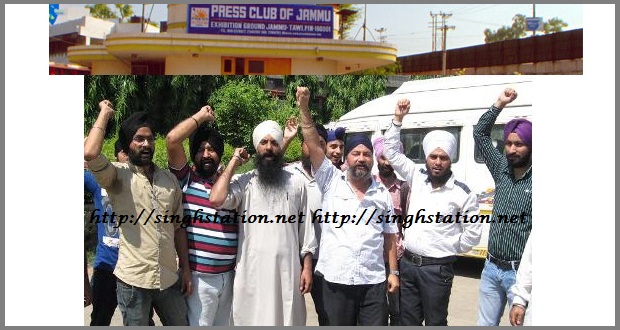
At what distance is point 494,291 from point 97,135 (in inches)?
104

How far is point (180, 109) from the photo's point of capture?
434 centimetres

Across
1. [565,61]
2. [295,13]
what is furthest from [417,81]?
[565,61]

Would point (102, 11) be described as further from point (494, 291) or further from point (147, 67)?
point (494, 291)

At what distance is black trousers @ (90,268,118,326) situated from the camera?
13.9ft

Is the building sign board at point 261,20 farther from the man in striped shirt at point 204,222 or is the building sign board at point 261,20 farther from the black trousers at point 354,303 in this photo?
the black trousers at point 354,303

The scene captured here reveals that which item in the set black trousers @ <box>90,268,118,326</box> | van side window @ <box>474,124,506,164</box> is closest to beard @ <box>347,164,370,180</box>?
van side window @ <box>474,124,506,164</box>

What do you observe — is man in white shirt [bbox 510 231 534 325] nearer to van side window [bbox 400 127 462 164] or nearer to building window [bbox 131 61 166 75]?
van side window [bbox 400 127 462 164]

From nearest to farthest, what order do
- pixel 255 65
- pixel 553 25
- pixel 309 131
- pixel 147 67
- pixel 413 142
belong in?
pixel 309 131
pixel 413 142
pixel 255 65
pixel 147 67
pixel 553 25

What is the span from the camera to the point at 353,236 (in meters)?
4.00

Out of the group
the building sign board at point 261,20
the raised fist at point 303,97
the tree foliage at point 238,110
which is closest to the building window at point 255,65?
the building sign board at point 261,20

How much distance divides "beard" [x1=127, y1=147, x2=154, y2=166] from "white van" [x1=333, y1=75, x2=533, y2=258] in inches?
57.1

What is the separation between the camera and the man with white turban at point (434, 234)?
414 centimetres

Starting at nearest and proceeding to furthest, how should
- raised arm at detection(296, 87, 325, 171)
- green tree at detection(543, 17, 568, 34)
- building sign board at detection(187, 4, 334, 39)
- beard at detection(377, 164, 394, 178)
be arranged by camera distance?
raised arm at detection(296, 87, 325, 171) → beard at detection(377, 164, 394, 178) → building sign board at detection(187, 4, 334, 39) → green tree at detection(543, 17, 568, 34)

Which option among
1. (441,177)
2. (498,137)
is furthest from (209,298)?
(498,137)
